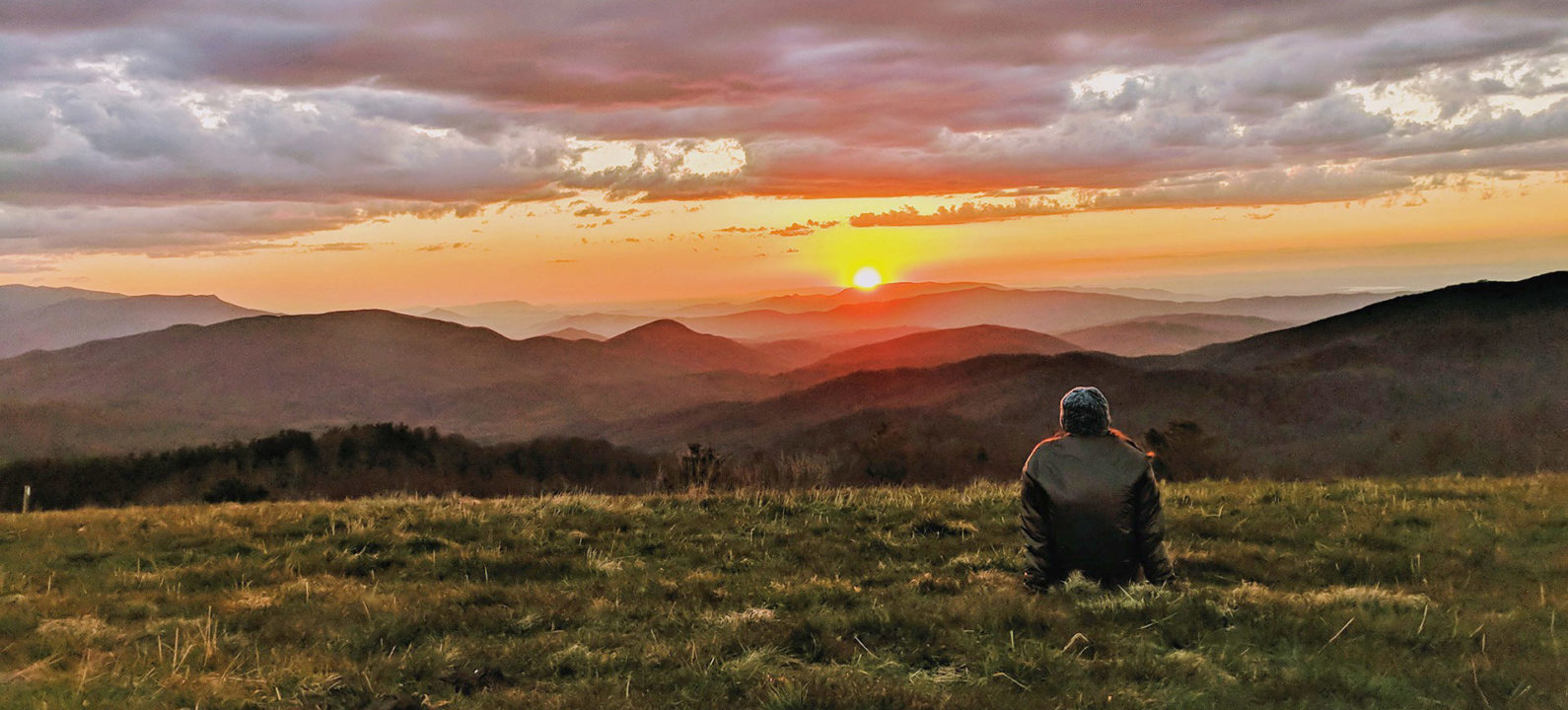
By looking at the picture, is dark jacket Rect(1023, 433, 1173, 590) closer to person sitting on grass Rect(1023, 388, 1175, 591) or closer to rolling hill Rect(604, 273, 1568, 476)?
person sitting on grass Rect(1023, 388, 1175, 591)

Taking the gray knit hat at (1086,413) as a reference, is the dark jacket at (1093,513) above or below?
below

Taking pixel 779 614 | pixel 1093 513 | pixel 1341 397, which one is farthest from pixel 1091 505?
pixel 1341 397

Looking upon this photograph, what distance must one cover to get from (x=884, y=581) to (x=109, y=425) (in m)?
224

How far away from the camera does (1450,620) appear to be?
8.02 m

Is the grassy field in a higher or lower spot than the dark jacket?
lower

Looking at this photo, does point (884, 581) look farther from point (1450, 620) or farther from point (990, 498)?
point (990, 498)

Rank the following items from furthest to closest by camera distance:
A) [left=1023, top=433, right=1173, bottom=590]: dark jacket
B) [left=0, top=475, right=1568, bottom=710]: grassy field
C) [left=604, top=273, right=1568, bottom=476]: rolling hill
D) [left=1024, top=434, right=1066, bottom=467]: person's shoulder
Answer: [left=604, top=273, right=1568, bottom=476]: rolling hill
[left=1024, top=434, right=1066, bottom=467]: person's shoulder
[left=1023, top=433, right=1173, bottom=590]: dark jacket
[left=0, top=475, right=1568, bottom=710]: grassy field

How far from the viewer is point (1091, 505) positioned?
8898 mm

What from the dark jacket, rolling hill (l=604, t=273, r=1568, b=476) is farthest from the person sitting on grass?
rolling hill (l=604, t=273, r=1568, b=476)

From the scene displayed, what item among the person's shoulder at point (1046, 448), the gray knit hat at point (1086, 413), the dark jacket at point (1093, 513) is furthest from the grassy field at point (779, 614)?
the gray knit hat at point (1086, 413)

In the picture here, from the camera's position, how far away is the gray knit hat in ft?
29.1

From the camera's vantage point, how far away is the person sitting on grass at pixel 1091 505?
8828mm

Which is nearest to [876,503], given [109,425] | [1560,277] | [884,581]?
[884,581]

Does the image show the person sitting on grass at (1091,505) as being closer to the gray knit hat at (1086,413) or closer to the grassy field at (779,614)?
the gray knit hat at (1086,413)
